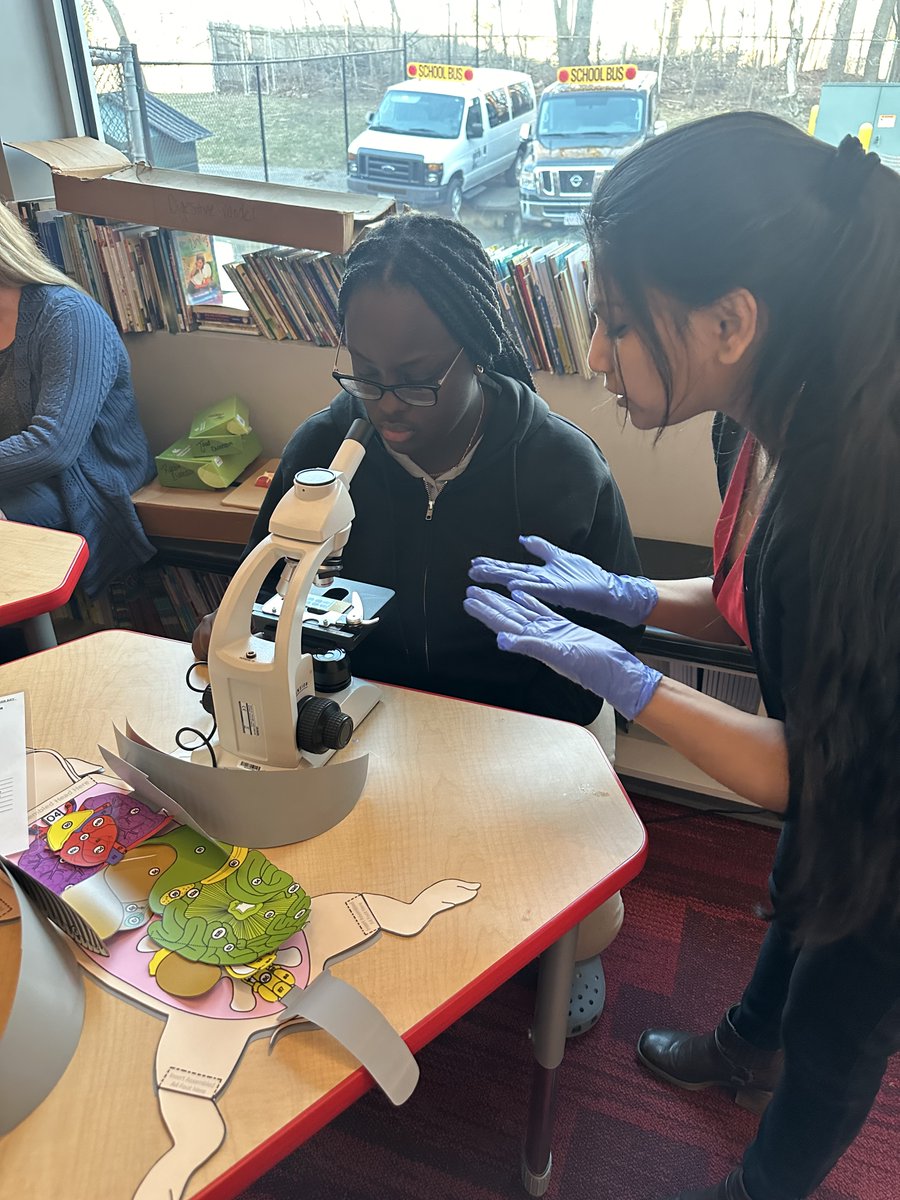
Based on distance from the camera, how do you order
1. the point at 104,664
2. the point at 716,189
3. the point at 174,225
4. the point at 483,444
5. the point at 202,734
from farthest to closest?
the point at 174,225 < the point at 483,444 < the point at 104,664 < the point at 202,734 < the point at 716,189

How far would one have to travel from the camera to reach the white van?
2.15 meters

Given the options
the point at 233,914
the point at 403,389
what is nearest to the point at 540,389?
the point at 403,389

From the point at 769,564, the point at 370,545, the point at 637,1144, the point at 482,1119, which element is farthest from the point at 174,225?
the point at 637,1144

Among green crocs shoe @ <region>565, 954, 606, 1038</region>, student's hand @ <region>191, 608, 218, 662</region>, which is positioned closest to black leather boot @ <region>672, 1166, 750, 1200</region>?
green crocs shoe @ <region>565, 954, 606, 1038</region>

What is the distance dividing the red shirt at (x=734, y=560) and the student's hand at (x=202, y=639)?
2.31 feet

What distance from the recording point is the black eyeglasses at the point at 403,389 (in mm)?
1265

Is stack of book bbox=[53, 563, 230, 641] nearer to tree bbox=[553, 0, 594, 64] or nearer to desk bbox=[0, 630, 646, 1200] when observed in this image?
desk bbox=[0, 630, 646, 1200]

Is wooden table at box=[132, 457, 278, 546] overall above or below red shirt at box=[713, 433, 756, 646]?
below

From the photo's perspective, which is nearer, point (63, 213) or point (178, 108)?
point (63, 213)

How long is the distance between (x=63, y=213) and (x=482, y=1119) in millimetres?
2314

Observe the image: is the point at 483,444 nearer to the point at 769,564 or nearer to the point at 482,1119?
the point at 769,564

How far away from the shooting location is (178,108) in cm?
247

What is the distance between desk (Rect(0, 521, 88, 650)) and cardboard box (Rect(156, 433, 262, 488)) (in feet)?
2.19

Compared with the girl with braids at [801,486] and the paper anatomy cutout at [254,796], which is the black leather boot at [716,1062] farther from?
the paper anatomy cutout at [254,796]
